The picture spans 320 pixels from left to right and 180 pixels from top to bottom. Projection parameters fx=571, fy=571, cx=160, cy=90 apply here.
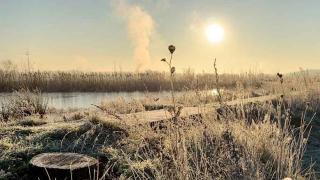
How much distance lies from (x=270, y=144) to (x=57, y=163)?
288 cm

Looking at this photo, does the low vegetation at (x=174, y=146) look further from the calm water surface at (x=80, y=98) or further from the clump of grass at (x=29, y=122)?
the calm water surface at (x=80, y=98)

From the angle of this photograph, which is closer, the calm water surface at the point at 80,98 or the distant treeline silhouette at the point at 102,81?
the calm water surface at the point at 80,98

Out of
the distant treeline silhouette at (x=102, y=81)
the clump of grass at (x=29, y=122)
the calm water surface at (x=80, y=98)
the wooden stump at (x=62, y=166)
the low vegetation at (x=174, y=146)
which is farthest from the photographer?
the distant treeline silhouette at (x=102, y=81)

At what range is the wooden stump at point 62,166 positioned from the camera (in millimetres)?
5828

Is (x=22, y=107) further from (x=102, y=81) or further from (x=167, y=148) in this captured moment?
(x=102, y=81)

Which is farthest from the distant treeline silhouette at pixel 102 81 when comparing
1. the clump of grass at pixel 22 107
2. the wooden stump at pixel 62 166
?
the wooden stump at pixel 62 166

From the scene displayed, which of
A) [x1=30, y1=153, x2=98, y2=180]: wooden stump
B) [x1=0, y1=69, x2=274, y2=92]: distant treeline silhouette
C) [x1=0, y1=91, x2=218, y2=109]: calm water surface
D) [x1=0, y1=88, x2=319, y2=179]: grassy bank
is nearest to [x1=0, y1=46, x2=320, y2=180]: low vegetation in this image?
[x1=0, y1=88, x2=319, y2=179]: grassy bank

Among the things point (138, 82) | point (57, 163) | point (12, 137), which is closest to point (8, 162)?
point (57, 163)

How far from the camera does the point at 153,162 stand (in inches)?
265

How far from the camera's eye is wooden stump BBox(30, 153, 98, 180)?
5.83m

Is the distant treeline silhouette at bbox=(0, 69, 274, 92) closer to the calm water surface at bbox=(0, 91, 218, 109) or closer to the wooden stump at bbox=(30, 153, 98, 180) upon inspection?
the calm water surface at bbox=(0, 91, 218, 109)

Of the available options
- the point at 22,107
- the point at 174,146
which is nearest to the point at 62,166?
the point at 174,146

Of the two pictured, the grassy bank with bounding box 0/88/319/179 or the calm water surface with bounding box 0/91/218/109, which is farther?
the calm water surface with bounding box 0/91/218/109

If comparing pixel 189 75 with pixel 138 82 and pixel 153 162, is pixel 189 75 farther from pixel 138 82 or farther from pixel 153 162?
pixel 153 162
